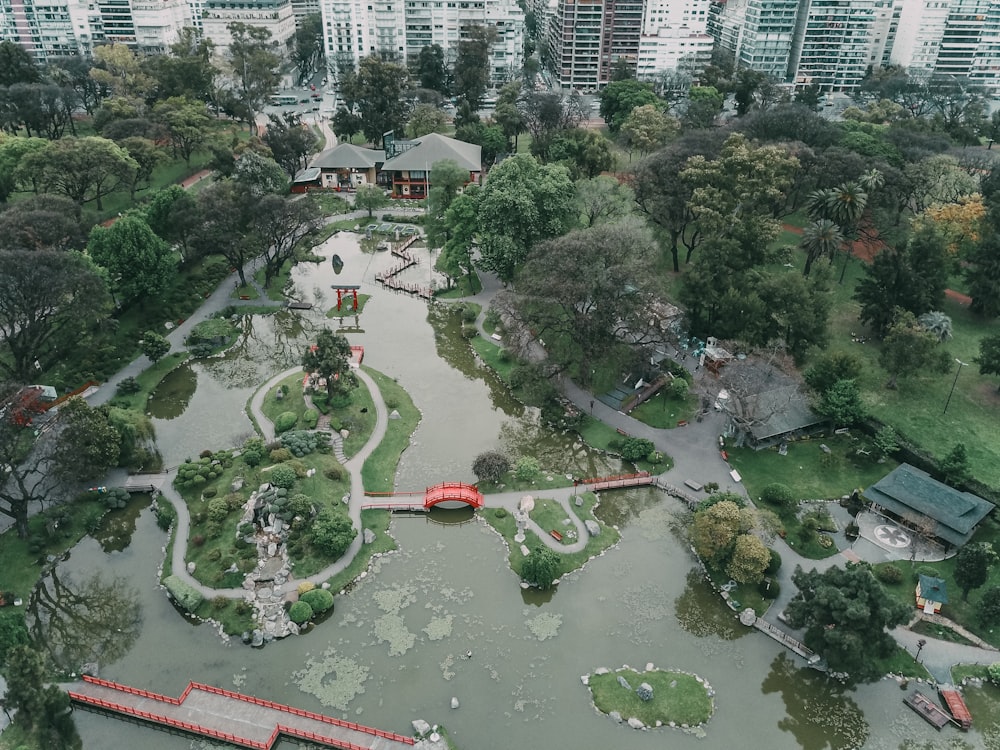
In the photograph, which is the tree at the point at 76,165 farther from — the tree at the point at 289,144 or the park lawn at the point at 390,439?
the park lawn at the point at 390,439

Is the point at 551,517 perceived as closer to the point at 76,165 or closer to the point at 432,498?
the point at 432,498

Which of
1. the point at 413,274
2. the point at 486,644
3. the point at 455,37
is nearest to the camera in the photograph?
the point at 486,644

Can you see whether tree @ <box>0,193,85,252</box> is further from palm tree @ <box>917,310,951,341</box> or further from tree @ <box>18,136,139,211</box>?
palm tree @ <box>917,310,951,341</box>

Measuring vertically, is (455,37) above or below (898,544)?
above

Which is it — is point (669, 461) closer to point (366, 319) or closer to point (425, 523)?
point (425, 523)

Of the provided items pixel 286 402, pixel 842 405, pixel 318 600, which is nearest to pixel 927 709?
pixel 842 405

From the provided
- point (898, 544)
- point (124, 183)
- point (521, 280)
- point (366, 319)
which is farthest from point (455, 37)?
point (898, 544)

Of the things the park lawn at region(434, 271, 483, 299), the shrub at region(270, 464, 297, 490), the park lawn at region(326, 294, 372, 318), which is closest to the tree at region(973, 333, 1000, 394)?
the park lawn at region(434, 271, 483, 299)
